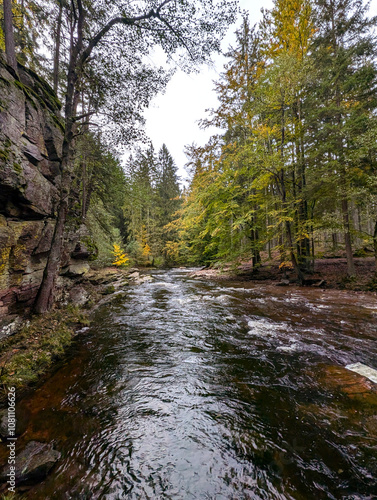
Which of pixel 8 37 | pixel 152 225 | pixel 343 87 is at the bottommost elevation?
pixel 152 225

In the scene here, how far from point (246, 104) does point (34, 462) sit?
1585 centimetres

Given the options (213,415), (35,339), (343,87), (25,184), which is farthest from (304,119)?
(35,339)

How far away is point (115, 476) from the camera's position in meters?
1.95

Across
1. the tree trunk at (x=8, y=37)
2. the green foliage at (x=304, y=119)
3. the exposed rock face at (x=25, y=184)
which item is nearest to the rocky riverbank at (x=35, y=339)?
the exposed rock face at (x=25, y=184)

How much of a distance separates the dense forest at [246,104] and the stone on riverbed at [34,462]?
4.22 metres

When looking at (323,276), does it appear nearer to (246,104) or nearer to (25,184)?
(246,104)

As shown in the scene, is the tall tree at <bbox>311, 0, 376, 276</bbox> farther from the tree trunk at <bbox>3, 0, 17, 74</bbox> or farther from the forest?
the tree trunk at <bbox>3, 0, 17, 74</bbox>

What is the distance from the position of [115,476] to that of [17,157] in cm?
671

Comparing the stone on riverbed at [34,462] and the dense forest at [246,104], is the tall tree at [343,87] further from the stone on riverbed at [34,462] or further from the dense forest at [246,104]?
the stone on riverbed at [34,462]

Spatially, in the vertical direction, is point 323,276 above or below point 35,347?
below

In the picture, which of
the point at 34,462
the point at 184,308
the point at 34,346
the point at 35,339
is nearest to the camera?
the point at 34,462

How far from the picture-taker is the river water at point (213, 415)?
187 centimetres

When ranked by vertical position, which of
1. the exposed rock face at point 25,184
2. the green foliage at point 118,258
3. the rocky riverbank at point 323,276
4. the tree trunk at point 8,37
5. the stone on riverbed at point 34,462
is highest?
the tree trunk at point 8,37

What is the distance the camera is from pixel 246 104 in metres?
12.0
